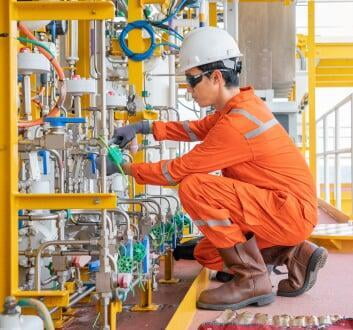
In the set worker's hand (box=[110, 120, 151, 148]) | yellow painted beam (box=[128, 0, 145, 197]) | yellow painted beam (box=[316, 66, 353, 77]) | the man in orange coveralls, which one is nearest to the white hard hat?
the man in orange coveralls

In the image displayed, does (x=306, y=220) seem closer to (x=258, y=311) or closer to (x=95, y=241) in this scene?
(x=258, y=311)

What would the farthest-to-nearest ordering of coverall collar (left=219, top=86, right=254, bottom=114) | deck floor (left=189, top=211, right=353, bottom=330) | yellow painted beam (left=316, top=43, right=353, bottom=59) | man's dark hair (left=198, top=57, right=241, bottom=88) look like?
yellow painted beam (left=316, top=43, right=353, bottom=59) < man's dark hair (left=198, top=57, right=241, bottom=88) < coverall collar (left=219, top=86, right=254, bottom=114) < deck floor (left=189, top=211, right=353, bottom=330)

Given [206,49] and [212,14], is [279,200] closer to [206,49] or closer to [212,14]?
[206,49]

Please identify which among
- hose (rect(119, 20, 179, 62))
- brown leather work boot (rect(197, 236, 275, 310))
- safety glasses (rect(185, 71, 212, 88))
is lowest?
brown leather work boot (rect(197, 236, 275, 310))

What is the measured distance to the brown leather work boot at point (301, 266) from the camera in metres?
3.23

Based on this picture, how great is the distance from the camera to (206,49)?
10.4 feet

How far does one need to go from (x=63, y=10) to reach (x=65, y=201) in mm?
644

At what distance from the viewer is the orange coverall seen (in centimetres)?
293

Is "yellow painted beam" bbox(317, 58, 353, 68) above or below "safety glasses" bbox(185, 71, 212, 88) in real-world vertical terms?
above

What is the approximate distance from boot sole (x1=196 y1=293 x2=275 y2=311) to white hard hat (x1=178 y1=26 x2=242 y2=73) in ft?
3.73

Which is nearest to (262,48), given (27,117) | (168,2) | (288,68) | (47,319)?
(288,68)

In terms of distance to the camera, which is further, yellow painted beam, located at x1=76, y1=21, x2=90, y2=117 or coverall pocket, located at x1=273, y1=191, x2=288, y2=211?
yellow painted beam, located at x1=76, y1=21, x2=90, y2=117

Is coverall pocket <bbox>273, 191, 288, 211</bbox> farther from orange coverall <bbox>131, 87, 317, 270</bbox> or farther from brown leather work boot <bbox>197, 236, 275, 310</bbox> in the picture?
brown leather work boot <bbox>197, 236, 275, 310</bbox>

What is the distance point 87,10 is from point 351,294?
200 cm
